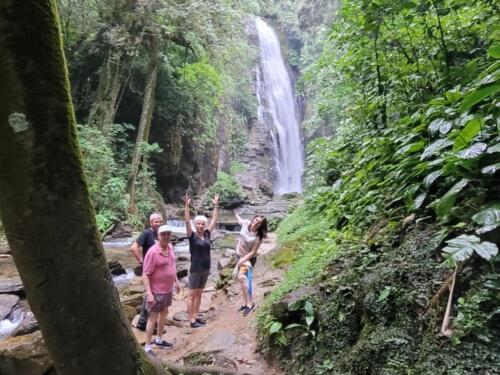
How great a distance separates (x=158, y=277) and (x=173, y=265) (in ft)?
0.84

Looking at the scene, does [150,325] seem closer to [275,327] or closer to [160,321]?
[160,321]

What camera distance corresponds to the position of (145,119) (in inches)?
627

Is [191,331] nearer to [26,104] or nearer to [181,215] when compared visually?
[26,104]

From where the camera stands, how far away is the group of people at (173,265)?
16.1 ft

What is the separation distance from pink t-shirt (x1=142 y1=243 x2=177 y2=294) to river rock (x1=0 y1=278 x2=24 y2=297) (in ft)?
13.9

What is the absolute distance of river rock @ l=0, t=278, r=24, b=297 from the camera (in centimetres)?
750

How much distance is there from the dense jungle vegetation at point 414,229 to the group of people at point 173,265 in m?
1.13

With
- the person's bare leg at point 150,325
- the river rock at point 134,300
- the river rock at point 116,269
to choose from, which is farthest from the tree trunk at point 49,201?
the river rock at point 116,269

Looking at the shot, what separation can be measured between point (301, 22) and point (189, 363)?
142 feet

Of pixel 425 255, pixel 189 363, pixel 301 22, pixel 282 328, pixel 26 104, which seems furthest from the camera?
pixel 301 22

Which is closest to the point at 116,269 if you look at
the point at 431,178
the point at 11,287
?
the point at 11,287

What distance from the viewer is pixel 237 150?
3300 centimetres

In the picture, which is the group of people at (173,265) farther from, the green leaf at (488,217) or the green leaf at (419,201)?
the green leaf at (488,217)

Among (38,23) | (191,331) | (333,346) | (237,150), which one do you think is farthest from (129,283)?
(237,150)
